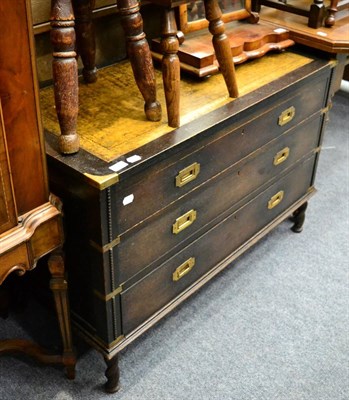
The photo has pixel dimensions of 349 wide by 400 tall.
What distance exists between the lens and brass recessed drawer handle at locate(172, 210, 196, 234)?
5.86ft

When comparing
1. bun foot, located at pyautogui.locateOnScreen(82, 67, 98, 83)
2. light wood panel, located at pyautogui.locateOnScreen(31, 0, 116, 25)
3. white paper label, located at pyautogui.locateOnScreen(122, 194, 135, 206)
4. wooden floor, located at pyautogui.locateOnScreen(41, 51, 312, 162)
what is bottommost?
white paper label, located at pyautogui.locateOnScreen(122, 194, 135, 206)

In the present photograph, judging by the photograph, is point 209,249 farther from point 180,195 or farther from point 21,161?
point 21,161

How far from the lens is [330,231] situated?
8.63 feet

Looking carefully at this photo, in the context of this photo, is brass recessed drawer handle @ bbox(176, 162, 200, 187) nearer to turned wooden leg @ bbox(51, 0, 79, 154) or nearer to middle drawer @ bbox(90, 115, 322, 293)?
middle drawer @ bbox(90, 115, 322, 293)

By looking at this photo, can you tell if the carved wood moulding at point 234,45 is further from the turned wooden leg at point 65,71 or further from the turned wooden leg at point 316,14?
the turned wooden leg at point 65,71

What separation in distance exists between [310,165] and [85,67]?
1.06m

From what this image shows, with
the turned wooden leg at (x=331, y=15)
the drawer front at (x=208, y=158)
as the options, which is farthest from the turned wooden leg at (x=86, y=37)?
the turned wooden leg at (x=331, y=15)

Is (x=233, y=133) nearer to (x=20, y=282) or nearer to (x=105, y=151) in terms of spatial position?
(x=105, y=151)

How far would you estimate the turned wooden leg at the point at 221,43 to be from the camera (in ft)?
5.56

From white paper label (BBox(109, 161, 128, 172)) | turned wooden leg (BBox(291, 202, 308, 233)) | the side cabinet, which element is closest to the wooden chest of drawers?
white paper label (BBox(109, 161, 128, 172))

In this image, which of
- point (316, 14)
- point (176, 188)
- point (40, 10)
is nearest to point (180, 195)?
point (176, 188)

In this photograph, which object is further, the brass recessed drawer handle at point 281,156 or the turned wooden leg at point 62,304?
the brass recessed drawer handle at point 281,156

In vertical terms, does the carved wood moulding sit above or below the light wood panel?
below

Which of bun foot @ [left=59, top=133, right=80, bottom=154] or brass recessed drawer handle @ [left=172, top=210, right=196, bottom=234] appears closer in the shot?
bun foot @ [left=59, top=133, right=80, bottom=154]
